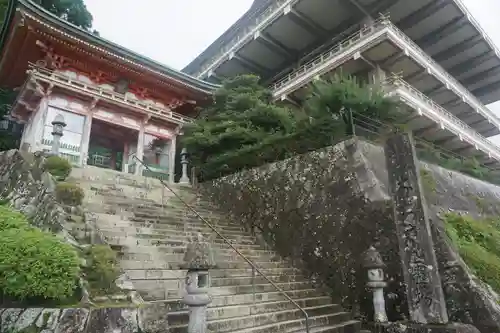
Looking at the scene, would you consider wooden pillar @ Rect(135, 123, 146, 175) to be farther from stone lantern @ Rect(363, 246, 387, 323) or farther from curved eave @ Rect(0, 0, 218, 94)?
stone lantern @ Rect(363, 246, 387, 323)

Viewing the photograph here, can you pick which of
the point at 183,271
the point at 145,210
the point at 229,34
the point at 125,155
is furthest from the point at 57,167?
the point at 229,34

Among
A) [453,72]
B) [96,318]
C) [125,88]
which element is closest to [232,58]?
[125,88]

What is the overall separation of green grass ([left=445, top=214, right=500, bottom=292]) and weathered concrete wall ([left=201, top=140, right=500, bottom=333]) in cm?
Answer: 55

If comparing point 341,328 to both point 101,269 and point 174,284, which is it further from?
point 101,269

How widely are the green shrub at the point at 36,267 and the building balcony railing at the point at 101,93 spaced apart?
1021cm

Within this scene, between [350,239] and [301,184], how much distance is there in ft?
6.36

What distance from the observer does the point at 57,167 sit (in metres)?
6.96

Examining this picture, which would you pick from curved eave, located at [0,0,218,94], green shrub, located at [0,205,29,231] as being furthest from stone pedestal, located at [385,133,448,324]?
curved eave, located at [0,0,218,94]

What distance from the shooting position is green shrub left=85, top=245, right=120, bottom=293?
4055 millimetres

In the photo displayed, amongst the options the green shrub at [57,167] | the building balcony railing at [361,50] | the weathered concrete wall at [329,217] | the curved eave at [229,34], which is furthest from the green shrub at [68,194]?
the curved eave at [229,34]

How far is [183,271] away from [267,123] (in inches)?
267

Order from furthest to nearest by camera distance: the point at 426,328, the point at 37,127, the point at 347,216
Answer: the point at 37,127, the point at 347,216, the point at 426,328

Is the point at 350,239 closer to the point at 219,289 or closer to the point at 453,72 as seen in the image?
the point at 219,289

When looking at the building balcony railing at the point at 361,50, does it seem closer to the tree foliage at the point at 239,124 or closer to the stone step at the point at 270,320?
the tree foliage at the point at 239,124
